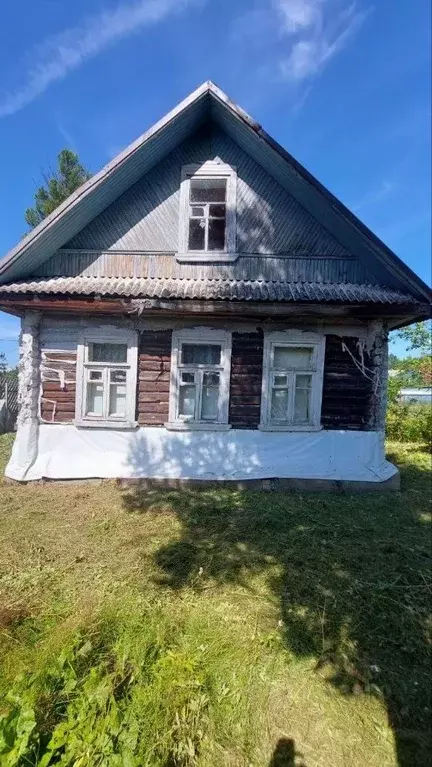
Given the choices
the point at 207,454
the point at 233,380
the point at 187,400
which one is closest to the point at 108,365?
the point at 187,400

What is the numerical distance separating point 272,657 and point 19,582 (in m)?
2.77

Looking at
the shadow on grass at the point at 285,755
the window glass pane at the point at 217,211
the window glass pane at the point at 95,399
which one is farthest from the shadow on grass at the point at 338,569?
the window glass pane at the point at 217,211

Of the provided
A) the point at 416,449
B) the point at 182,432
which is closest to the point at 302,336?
the point at 182,432

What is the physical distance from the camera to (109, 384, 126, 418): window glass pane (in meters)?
7.07

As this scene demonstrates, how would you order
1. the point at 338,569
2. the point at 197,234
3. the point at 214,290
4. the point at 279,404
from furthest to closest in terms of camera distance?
the point at 197,234
the point at 279,404
the point at 214,290
the point at 338,569

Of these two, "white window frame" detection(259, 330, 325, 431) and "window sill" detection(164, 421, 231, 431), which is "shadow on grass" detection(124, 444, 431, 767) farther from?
"white window frame" detection(259, 330, 325, 431)

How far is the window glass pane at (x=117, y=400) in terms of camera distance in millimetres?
7070

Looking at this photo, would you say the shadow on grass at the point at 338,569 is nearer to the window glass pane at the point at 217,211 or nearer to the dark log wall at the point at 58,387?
the dark log wall at the point at 58,387

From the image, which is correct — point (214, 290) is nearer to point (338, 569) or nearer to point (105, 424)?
point (105, 424)

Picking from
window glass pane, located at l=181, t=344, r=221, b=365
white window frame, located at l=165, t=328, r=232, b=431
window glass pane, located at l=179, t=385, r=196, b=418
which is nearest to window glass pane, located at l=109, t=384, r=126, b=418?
white window frame, located at l=165, t=328, r=232, b=431

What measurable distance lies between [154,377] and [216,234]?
126 inches

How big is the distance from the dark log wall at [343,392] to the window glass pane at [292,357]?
37 cm

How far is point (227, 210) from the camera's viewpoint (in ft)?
23.6

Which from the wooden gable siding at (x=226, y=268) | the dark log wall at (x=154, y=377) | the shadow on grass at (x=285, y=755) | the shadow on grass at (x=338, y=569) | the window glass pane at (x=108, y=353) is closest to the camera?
the shadow on grass at (x=285, y=755)
